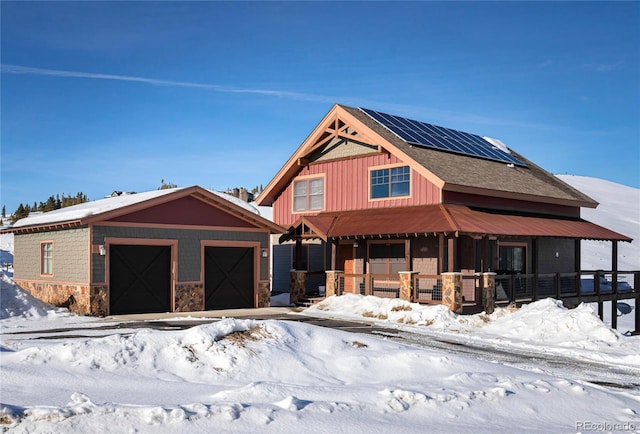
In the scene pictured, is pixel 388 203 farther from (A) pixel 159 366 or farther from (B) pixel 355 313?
(A) pixel 159 366

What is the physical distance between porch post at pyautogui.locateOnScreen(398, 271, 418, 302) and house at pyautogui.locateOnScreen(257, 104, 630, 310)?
9 cm

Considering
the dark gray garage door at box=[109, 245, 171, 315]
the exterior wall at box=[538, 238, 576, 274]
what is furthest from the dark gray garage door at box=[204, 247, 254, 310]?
the exterior wall at box=[538, 238, 576, 274]

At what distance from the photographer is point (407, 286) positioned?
24.0m

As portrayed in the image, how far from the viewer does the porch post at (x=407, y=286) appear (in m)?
24.0

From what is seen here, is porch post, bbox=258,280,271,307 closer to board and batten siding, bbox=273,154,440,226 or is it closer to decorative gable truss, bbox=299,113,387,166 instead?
board and batten siding, bbox=273,154,440,226

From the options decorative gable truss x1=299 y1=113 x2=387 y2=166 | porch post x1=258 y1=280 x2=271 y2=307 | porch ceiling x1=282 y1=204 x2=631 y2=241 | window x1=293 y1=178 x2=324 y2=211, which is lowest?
porch post x1=258 y1=280 x2=271 y2=307

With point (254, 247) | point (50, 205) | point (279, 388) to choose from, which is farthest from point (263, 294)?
point (50, 205)

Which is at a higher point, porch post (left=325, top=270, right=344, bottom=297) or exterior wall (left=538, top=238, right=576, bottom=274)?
exterior wall (left=538, top=238, right=576, bottom=274)

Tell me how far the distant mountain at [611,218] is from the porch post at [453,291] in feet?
136

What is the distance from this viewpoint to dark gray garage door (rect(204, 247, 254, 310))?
25.3 metres

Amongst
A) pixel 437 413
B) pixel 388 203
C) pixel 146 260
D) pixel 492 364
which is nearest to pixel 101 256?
pixel 146 260

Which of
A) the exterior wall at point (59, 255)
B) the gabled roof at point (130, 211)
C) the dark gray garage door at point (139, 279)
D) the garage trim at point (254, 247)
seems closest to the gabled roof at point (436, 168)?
the gabled roof at point (130, 211)

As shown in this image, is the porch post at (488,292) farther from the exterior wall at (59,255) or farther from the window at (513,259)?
the exterior wall at (59,255)

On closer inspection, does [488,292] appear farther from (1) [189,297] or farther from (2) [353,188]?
(1) [189,297]
